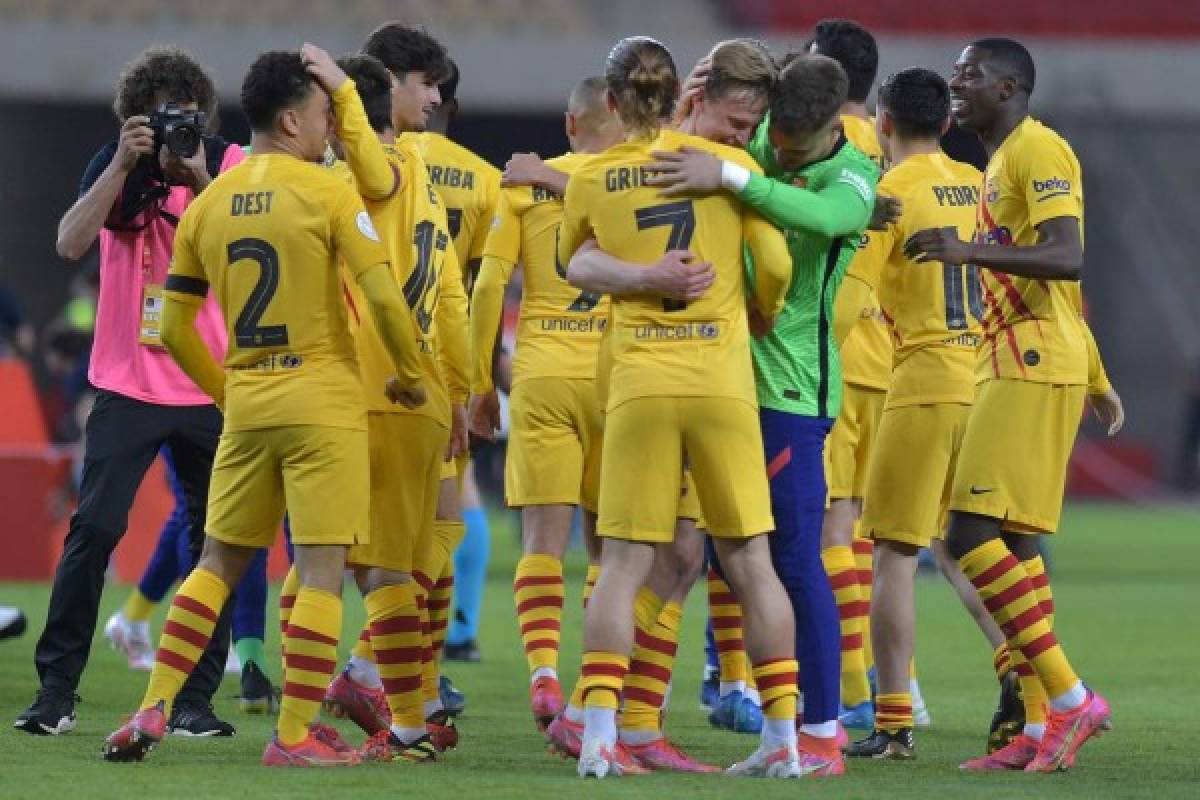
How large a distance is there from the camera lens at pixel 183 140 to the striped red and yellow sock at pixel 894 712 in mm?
2707

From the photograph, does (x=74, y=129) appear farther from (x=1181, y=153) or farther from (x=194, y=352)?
(x=194, y=352)

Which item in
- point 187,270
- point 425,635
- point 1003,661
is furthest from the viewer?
point 1003,661

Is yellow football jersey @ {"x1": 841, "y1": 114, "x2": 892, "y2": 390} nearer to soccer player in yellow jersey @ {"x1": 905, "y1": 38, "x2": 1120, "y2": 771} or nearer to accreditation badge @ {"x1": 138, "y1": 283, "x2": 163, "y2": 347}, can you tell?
soccer player in yellow jersey @ {"x1": 905, "y1": 38, "x2": 1120, "y2": 771}

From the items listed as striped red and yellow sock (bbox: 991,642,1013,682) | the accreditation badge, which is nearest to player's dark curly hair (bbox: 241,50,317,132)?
the accreditation badge

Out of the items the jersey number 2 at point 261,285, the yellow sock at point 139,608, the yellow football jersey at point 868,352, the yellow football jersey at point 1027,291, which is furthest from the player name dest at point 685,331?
the yellow sock at point 139,608

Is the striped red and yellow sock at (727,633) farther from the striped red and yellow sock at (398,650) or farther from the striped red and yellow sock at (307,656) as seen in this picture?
the striped red and yellow sock at (307,656)

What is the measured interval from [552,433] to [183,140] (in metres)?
1.66

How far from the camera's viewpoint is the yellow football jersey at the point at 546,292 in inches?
313

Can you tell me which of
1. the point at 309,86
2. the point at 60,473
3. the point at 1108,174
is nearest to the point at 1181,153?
the point at 1108,174

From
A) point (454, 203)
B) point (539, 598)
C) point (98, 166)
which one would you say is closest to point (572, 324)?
point (454, 203)

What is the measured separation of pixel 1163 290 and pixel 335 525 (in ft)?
74.6

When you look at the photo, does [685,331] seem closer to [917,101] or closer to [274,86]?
[274,86]

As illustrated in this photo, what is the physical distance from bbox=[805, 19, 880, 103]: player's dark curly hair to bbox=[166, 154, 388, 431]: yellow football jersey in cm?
239

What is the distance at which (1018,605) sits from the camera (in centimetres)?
688
